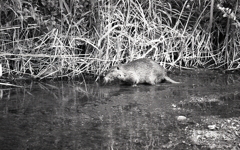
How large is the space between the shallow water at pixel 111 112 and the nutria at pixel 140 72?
12 centimetres

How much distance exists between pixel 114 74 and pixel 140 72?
16.1 inches

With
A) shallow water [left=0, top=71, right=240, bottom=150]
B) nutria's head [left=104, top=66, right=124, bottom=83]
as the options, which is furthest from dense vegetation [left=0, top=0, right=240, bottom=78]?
shallow water [left=0, top=71, right=240, bottom=150]

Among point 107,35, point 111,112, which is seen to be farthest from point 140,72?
point 111,112

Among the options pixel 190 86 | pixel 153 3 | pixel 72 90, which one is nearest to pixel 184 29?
pixel 153 3

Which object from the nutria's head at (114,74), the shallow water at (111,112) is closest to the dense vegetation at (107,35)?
the nutria's head at (114,74)

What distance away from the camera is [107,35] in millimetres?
6176

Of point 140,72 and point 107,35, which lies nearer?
point 140,72

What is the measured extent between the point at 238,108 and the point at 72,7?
316 cm

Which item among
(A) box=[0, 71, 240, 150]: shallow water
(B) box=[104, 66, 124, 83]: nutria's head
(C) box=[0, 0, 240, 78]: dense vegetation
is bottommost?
(A) box=[0, 71, 240, 150]: shallow water

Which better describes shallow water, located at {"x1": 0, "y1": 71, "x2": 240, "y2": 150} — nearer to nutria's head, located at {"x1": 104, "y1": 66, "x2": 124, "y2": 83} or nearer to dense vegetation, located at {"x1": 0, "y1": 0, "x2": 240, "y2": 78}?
nutria's head, located at {"x1": 104, "y1": 66, "x2": 124, "y2": 83}

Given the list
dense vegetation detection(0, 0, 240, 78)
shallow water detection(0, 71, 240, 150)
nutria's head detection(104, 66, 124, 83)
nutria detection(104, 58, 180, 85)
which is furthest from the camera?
dense vegetation detection(0, 0, 240, 78)

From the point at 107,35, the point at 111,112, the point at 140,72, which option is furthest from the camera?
the point at 107,35

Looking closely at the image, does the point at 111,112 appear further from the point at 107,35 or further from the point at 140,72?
the point at 107,35

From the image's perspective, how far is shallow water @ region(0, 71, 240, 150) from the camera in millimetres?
3531
